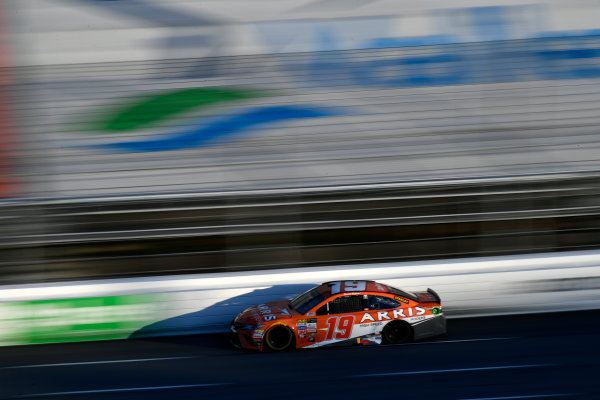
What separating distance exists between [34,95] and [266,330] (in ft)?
20.8

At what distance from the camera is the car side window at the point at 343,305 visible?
996cm

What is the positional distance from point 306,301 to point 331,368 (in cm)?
154

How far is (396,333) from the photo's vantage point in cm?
1018

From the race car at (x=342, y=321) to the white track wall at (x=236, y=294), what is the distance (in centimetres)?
105

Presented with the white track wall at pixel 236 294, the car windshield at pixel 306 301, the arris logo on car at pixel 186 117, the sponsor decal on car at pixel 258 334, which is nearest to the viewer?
the sponsor decal on car at pixel 258 334

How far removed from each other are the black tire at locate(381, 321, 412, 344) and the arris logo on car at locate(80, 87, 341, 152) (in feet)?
15.0

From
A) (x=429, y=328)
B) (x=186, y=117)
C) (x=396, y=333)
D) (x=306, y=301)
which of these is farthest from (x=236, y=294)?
(x=186, y=117)

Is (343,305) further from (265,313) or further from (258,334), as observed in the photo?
(258,334)

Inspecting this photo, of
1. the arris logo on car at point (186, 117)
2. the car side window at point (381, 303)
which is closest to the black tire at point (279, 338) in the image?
the car side window at point (381, 303)

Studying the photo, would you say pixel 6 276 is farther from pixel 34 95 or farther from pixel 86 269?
pixel 34 95

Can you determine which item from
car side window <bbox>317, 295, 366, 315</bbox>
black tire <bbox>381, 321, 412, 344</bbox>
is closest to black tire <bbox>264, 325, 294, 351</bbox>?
car side window <bbox>317, 295, 366, 315</bbox>

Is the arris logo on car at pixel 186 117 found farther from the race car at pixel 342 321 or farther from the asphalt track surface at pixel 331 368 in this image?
the race car at pixel 342 321

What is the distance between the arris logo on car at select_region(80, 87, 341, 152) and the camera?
12555 millimetres

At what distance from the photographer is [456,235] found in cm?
1323
